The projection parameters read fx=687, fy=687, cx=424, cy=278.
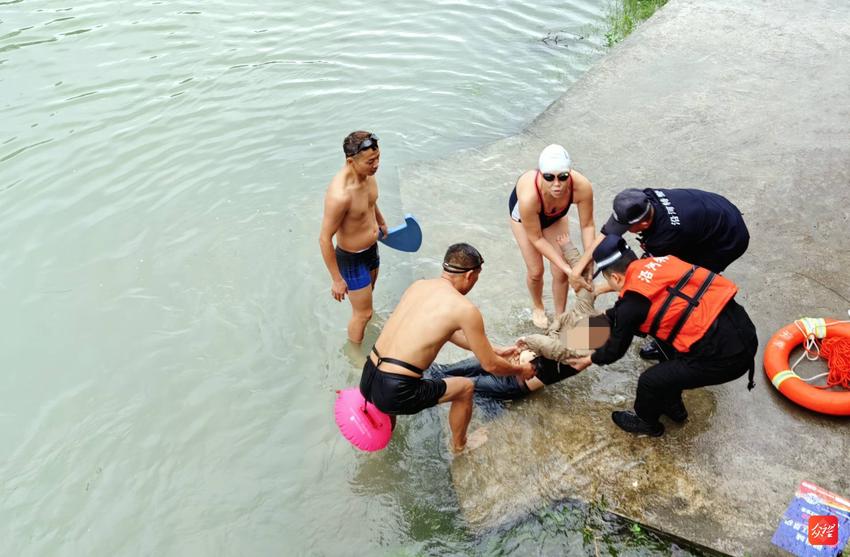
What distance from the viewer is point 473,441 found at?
492 centimetres

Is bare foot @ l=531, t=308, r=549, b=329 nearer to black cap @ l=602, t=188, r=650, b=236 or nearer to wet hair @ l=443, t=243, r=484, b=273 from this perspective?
black cap @ l=602, t=188, r=650, b=236

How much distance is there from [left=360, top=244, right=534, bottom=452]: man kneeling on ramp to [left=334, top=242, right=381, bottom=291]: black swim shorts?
1.14 metres

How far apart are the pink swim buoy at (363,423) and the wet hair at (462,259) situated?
109cm

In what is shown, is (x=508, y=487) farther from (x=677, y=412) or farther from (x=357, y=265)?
(x=357, y=265)

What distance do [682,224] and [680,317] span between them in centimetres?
78

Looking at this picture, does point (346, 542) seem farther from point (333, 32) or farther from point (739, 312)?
point (333, 32)

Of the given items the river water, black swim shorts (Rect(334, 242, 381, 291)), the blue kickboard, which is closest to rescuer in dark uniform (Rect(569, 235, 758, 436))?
the river water

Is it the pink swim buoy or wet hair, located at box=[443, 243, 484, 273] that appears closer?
wet hair, located at box=[443, 243, 484, 273]

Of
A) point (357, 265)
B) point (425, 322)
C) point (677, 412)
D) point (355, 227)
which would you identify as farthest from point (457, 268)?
point (677, 412)

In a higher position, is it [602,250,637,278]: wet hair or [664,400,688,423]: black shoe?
[602,250,637,278]: wet hair

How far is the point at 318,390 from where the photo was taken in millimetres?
5805

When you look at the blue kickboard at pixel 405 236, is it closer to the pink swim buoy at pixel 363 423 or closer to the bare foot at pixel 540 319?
the bare foot at pixel 540 319

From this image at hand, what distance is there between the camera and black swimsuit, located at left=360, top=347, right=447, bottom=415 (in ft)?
14.2

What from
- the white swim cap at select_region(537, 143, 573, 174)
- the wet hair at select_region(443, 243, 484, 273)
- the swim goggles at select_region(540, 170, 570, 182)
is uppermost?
the white swim cap at select_region(537, 143, 573, 174)
